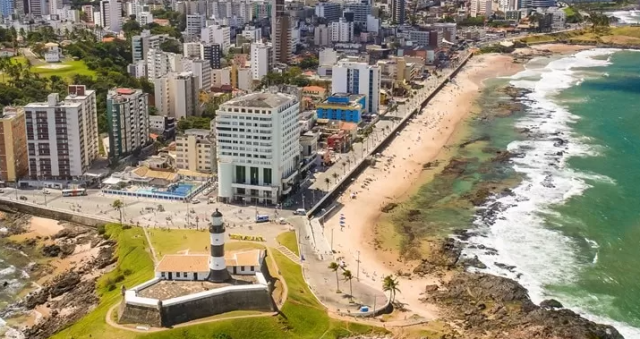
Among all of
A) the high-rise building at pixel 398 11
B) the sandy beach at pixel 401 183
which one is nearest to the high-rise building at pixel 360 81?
the sandy beach at pixel 401 183

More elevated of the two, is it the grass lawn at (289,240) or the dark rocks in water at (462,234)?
the grass lawn at (289,240)

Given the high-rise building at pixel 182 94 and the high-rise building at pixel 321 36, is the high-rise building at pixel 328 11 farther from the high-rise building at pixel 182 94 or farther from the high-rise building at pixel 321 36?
the high-rise building at pixel 182 94

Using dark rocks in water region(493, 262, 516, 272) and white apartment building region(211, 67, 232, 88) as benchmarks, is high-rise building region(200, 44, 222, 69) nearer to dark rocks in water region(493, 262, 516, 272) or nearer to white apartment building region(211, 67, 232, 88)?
white apartment building region(211, 67, 232, 88)

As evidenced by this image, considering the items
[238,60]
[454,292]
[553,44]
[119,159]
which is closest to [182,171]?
[119,159]

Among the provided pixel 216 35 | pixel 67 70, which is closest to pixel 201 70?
pixel 67 70

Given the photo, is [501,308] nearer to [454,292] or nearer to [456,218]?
→ [454,292]

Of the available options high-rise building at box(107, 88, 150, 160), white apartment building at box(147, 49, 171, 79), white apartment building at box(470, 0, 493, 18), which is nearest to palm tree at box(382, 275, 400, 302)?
high-rise building at box(107, 88, 150, 160)
